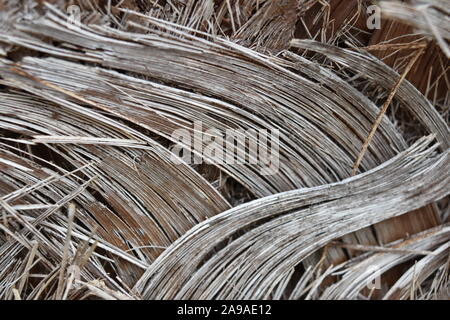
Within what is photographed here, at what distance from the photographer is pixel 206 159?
1180 millimetres

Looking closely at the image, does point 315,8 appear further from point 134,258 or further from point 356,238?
point 134,258

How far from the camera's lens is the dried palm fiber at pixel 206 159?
1.11 m

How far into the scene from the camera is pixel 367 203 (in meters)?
1.20

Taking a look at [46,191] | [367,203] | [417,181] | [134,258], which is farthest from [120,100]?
[417,181]

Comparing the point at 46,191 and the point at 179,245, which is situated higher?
the point at 46,191

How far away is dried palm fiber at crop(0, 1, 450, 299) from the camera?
1.11 m

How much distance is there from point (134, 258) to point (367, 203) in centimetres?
62

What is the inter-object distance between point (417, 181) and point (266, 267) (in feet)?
1.49

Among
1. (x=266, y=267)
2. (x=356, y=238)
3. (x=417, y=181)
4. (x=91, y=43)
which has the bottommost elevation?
(x=266, y=267)

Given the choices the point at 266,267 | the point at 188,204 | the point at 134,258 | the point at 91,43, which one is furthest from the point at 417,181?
the point at 91,43

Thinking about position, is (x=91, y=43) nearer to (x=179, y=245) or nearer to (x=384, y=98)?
(x=179, y=245)
